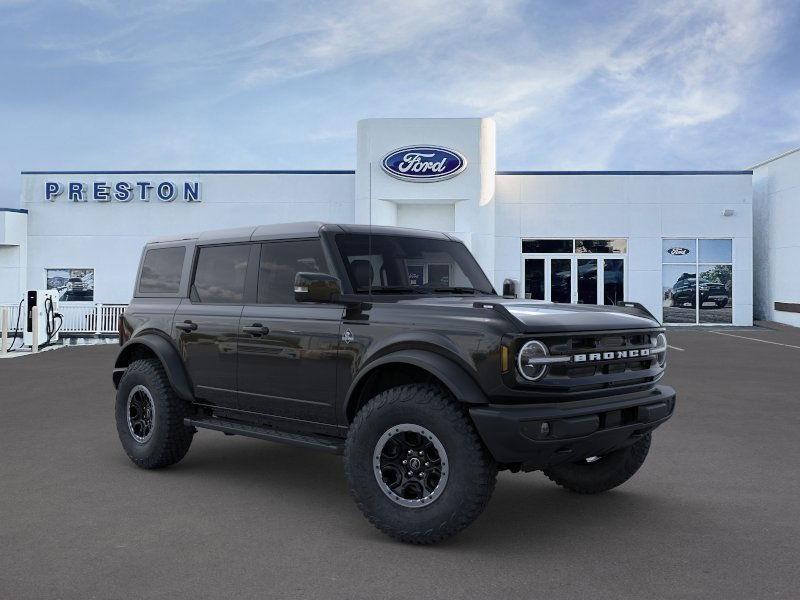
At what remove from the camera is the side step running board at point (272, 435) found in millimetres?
5309

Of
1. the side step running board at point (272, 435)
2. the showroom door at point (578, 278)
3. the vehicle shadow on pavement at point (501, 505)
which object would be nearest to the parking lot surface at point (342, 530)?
the vehicle shadow on pavement at point (501, 505)

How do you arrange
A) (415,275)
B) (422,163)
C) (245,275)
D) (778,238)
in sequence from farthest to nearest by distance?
1. (778,238)
2. (422,163)
3. (245,275)
4. (415,275)

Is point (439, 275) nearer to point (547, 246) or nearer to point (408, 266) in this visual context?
point (408, 266)

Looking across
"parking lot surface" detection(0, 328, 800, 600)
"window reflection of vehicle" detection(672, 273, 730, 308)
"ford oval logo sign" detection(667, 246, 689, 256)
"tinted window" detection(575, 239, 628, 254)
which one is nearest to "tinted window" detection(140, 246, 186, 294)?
"parking lot surface" detection(0, 328, 800, 600)

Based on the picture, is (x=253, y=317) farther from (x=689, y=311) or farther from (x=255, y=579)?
(x=689, y=311)

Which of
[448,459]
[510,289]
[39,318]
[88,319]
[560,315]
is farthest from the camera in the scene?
[88,319]

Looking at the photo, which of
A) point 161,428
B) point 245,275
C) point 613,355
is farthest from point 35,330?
point 613,355

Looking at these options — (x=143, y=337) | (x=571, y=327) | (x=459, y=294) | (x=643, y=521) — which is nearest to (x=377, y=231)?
(x=459, y=294)

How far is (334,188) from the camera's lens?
2977cm

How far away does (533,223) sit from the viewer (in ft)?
97.1

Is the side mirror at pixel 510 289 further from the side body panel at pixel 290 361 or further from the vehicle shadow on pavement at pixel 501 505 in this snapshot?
the side body panel at pixel 290 361

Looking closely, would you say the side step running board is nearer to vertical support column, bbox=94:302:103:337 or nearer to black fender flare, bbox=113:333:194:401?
black fender flare, bbox=113:333:194:401

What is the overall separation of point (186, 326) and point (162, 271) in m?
0.89

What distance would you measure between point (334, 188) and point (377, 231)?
78.8ft
